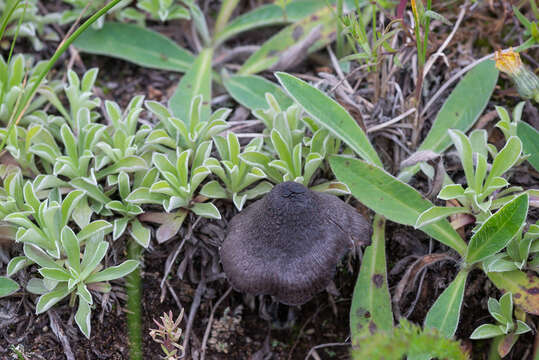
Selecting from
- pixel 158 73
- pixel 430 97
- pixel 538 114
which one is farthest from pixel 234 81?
pixel 538 114

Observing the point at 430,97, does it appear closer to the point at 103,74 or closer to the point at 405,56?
the point at 405,56

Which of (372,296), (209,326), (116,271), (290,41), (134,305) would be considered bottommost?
(209,326)

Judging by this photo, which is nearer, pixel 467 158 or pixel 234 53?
pixel 467 158

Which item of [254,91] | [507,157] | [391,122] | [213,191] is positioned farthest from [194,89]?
[507,157]

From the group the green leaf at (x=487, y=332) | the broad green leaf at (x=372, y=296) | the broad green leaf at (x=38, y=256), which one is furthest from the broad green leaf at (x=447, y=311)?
the broad green leaf at (x=38, y=256)

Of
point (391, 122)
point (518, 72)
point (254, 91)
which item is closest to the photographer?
point (518, 72)

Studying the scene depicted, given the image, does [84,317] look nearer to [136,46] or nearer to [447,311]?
[447,311]

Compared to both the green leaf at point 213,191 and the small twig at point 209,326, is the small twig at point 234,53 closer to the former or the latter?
the green leaf at point 213,191
